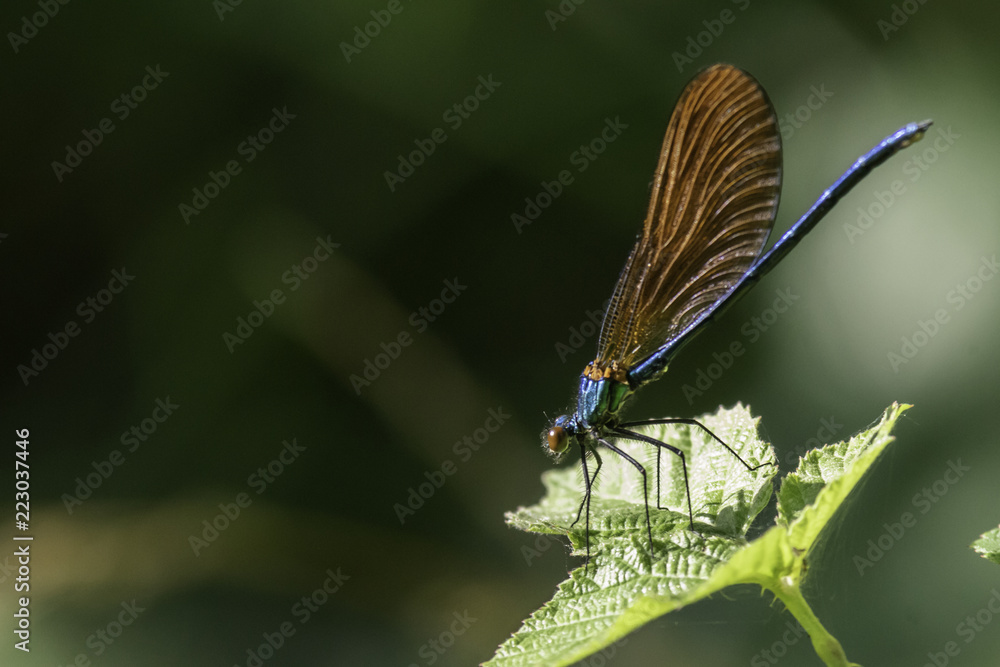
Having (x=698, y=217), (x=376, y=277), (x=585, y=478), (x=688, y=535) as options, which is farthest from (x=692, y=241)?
(x=376, y=277)

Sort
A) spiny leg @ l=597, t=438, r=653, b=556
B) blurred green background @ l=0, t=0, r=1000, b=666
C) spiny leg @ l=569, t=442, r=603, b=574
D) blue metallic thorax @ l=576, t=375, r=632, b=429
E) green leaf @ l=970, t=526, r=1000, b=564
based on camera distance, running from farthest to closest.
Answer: blurred green background @ l=0, t=0, r=1000, b=666 < blue metallic thorax @ l=576, t=375, r=632, b=429 < spiny leg @ l=569, t=442, r=603, b=574 < spiny leg @ l=597, t=438, r=653, b=556 < green leaf @ l=970, t=526, r=1000, b=564

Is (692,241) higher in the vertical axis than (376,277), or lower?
higher

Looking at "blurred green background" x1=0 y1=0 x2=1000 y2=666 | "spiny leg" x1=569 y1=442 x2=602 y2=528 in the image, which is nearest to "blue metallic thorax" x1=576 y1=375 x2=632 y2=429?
"spiny leg" x1=569 y1=442 x2=602 y2=528

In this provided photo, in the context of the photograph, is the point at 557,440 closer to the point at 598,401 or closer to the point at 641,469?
the point at 598,401

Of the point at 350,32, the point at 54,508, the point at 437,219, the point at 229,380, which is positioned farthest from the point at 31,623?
the point at 350,32

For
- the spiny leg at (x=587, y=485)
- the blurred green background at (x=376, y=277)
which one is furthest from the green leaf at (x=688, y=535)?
the blurred green background at (x=376, y=277)

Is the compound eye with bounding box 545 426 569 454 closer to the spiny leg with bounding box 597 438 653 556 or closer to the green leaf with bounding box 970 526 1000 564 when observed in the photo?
the spiny leg with bounding box 597 438 653 556

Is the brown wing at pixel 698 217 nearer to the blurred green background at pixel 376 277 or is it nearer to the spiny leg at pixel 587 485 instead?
the spiny leg at pixel 587 485
